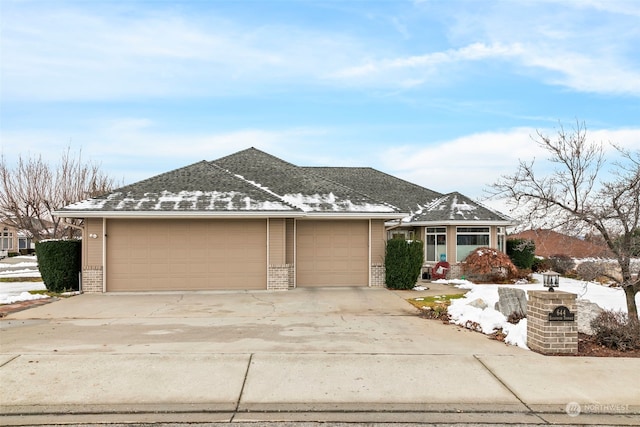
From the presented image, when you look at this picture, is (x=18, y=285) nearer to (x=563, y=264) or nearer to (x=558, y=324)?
(x=558, y=324)

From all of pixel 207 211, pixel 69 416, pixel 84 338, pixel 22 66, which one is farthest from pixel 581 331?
pixel 22 66

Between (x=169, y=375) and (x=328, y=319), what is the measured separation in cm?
492

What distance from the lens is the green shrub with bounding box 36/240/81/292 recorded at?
15875mm

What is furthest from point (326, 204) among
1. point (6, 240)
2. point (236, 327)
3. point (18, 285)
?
point (6, 240)

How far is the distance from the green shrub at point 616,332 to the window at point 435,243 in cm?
1340

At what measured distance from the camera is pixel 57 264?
15.9 m

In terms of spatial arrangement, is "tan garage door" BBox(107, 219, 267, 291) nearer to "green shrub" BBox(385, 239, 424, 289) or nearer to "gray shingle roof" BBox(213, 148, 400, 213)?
"gray shingle roof" BBox(213, 148, 400, 213)

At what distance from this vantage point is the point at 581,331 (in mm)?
8852

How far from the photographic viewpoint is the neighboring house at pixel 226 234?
1587 cm

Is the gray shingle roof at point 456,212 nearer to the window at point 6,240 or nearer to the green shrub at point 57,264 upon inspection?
the green shrub at point 57,264

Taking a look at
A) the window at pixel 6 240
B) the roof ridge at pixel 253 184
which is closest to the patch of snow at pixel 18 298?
the roof ridge at pixel 253 184

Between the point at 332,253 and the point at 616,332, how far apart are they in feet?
34.5

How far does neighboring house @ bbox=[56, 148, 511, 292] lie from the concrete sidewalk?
5.75 meters

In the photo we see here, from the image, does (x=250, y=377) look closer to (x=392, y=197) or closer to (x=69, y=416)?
(x=69, y=416)
